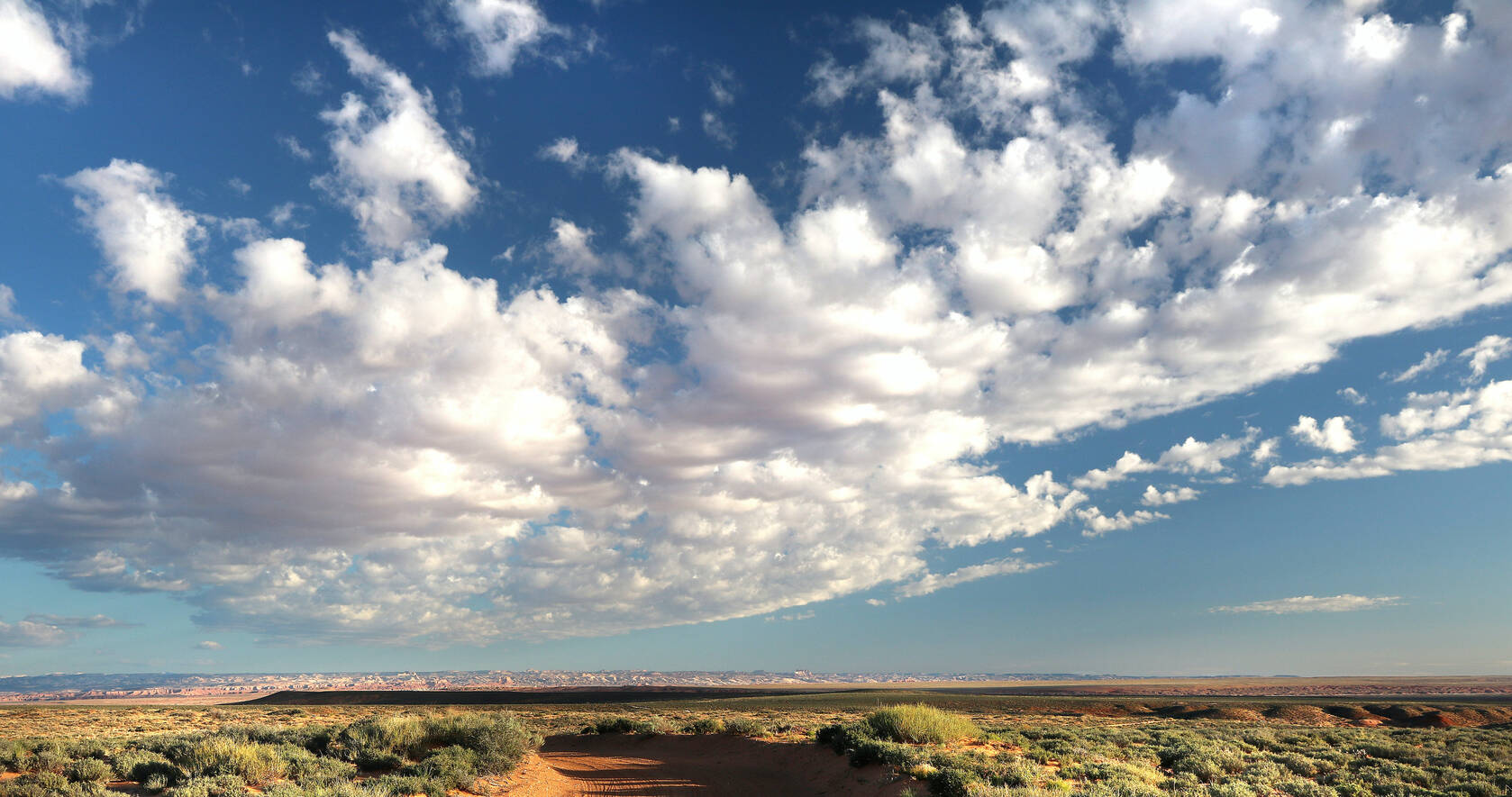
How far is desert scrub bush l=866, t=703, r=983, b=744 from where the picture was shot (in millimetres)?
21375

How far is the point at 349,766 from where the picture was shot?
16844 mm

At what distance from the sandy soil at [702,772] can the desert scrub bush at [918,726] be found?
2.06 m

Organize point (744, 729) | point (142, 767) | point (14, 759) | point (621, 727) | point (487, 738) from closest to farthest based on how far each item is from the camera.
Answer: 1. point (142, 767)
2. point (14, 759)
3. point (487, 738)
4. point (744, 729)
5. point (621, 727)

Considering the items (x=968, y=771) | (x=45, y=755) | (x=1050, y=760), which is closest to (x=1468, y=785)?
(x=1050, y=760)

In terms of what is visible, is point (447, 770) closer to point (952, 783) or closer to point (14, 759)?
point (14, 759)

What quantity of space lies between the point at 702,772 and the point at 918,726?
21.4ft

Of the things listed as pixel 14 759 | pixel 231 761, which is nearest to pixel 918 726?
pixel 231 761

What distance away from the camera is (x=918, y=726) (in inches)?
853

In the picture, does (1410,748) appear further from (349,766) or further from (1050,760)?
(349,766)

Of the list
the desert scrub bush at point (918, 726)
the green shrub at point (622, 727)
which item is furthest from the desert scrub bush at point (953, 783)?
the green shrub at point (622, 727)

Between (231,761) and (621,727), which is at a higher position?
(231,761)

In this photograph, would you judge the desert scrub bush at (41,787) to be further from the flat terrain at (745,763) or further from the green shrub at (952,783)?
the green shrub at (952,783)

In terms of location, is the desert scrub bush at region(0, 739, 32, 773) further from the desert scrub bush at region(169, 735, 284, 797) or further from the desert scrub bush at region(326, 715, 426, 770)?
the desert scrub bush at region(326, 715, 426, 770)

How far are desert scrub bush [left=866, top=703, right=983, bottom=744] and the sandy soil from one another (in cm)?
206
